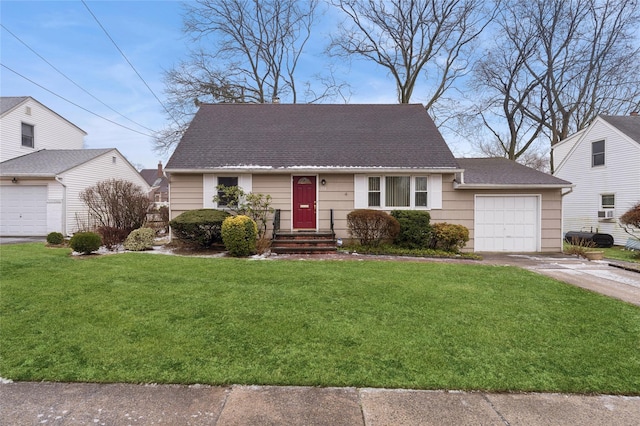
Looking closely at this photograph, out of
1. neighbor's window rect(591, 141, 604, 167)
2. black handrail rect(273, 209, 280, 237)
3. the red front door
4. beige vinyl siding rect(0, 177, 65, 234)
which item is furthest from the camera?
neighbor's window rect(591, 141, 604, 167)

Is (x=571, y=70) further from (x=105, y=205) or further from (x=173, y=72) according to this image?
(x=105, y=205)

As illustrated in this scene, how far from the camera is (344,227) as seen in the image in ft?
38.2

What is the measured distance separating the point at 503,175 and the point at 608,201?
9.32 m

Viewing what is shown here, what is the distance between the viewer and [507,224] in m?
11.7

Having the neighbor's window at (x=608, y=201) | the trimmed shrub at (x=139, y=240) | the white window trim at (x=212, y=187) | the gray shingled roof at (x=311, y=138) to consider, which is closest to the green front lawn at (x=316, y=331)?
the trimmed shrub at (x=139, y=240)

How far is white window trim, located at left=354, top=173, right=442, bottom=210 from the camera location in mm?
11555

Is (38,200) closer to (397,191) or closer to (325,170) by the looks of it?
(325,170)

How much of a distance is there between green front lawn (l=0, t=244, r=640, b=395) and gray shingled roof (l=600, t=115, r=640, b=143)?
1492 cm

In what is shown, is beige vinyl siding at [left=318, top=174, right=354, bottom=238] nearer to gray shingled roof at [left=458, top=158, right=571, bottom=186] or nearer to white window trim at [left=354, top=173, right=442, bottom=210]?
white window trim at [left=354, top=173, right=442, bottom=210]

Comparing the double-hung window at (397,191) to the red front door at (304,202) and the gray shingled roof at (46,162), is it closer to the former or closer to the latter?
the red front door at (304,202)

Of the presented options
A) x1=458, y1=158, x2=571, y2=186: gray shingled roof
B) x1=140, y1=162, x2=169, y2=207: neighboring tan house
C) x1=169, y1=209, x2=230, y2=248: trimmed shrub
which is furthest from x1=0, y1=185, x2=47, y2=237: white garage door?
x1=140, y1=162, x2=169, y2=207: neighboring tan house

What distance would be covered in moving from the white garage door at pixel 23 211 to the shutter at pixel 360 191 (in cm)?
1450

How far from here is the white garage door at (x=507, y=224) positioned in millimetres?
11641

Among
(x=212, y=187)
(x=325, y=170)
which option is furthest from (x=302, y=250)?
(x=212, y=187)
